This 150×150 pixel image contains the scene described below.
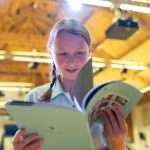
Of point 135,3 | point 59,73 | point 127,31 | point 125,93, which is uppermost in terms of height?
point 135,3

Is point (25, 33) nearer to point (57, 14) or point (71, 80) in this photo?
point (57, 14)

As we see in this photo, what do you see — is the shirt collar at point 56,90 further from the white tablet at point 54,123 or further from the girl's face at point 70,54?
the white tablet at point 54,123

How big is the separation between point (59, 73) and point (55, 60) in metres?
0.07

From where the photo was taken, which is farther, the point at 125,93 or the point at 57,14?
the point at 57,14

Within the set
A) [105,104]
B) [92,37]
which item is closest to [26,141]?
[105,104]

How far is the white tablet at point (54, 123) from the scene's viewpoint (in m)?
1.21

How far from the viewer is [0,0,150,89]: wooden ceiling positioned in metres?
8.09

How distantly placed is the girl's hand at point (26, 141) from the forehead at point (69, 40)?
1.46 ft

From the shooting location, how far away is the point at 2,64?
1141 cm

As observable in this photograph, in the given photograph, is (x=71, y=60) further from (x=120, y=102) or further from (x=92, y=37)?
(x=92, y=37)

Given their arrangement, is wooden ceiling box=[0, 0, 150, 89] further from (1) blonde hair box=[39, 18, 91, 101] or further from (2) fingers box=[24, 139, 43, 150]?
(2) fingers box=[24, 139, 43, 150]

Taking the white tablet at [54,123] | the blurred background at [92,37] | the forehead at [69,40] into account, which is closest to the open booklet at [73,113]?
the white tablet at [54,123]

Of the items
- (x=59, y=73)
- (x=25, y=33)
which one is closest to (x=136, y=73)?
(x=25, y=33)

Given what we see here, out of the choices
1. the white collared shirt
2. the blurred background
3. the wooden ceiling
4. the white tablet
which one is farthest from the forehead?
the wooden ceiling
